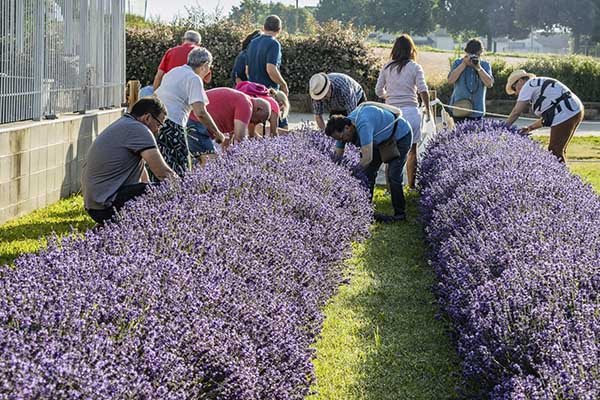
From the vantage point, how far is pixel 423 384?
4.98 meters

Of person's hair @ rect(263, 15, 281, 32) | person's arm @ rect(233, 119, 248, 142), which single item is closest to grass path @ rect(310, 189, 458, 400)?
person's arm @ rect(233, 119, 248, 142)

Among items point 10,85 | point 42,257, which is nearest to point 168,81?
point 10,85

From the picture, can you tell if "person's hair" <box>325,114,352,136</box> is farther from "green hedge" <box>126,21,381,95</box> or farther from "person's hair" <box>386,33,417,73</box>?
"green hedge" <box>126,21,381,95</box>

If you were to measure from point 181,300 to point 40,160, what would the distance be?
6078mm

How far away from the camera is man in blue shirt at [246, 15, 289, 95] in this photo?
1100 centimetres

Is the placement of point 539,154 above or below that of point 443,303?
above

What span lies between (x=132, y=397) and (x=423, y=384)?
2520 mm

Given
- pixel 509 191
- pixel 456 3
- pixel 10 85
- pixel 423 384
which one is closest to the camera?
pixel 423 384

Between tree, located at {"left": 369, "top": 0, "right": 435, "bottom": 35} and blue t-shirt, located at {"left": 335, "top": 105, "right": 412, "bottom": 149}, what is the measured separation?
87177mm

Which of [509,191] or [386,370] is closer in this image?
[386,370]

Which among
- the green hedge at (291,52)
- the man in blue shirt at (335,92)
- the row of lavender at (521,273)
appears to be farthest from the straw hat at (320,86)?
the green hedge at (291,52)

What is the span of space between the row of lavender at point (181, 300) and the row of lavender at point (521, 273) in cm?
81

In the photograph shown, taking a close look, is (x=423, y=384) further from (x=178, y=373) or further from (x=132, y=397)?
(x=132, y=397)

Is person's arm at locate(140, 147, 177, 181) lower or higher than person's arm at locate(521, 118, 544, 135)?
lower
